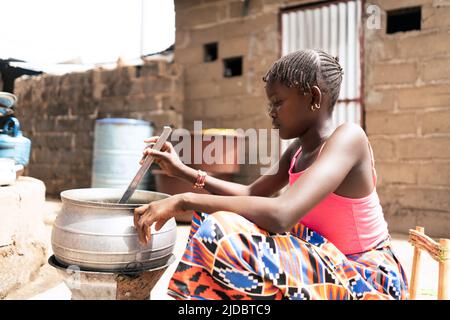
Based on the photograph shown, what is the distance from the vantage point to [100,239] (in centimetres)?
153

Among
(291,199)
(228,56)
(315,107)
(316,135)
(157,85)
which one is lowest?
(291,199)

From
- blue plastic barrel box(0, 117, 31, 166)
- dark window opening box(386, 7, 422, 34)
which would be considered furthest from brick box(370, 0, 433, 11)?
blue plastic barrel box(0, 117, 31, 166)

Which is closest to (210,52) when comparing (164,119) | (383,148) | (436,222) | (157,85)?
(157,85)

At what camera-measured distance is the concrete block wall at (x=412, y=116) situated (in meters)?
3.83

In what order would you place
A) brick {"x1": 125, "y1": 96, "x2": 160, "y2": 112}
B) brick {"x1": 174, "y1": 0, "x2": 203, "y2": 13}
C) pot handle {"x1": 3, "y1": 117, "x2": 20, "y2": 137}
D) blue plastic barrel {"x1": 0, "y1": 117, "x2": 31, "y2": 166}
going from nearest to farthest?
blue plastic barrel {"x1": 0, "y1": 117, "x2": 31, "y2": 166}
pot handle {"x1": 3, "y1": 117, "x2": 20, "y2": 137}
brick {"x1": 174, "y1": 0, "x2": 203, "y2": 13}
brick {"x1": 125, "y1": 96, "x2": 160, "y2": 112}

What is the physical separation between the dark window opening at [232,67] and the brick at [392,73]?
67.4 inches

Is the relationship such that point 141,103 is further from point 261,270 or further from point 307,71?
point 261,270

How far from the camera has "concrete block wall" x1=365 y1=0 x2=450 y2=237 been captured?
383 cm

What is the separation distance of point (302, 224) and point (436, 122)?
9.27 feet

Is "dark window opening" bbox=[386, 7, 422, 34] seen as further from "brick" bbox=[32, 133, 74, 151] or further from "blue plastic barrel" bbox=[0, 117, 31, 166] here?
"brick" bbox=[32, 133, 74, 151]

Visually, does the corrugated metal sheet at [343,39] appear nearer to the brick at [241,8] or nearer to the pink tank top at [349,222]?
the brick at [241,8]

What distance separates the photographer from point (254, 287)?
4.33 ft

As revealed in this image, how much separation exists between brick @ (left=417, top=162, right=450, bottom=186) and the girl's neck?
270 cm

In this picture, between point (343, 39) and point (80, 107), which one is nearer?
point (343, 39)
